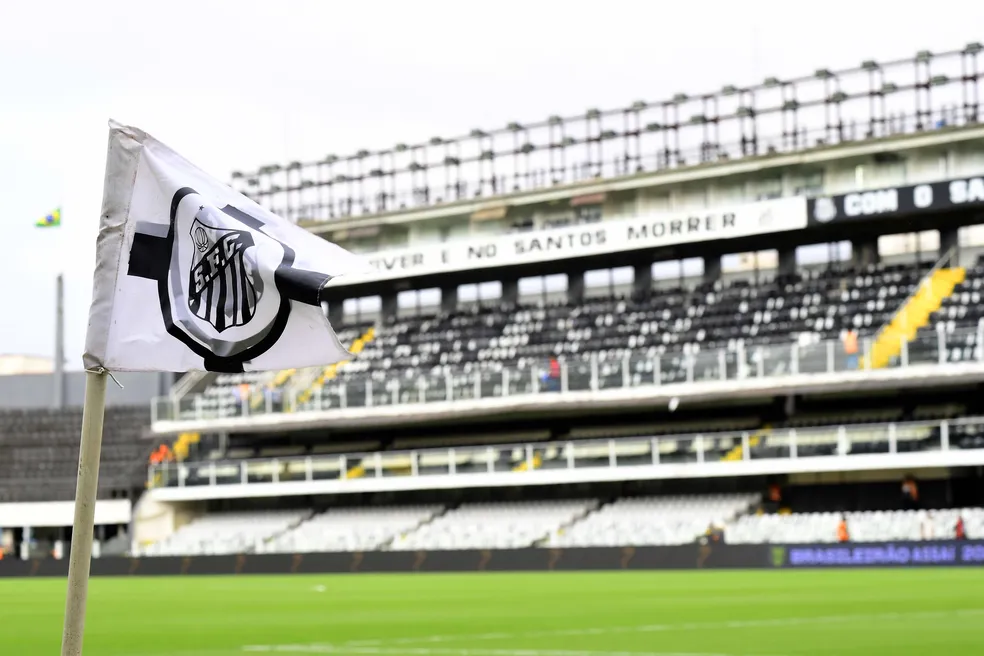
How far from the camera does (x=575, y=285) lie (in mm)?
61094

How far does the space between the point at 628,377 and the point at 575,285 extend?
13.8 metres

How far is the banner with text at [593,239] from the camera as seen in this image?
53.8 m

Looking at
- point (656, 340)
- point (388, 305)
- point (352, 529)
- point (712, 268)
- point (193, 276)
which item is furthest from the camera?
point (388, 305)

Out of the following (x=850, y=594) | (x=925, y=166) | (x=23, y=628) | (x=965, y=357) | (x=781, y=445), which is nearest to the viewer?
(x=23, y=628)

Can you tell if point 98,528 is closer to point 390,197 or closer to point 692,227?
point 390,197

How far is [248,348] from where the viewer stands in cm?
721

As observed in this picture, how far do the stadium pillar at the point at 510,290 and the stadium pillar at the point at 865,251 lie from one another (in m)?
14.4

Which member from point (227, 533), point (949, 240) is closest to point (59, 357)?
point (227, 533)

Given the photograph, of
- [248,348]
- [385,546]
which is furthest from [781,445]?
[248,348]

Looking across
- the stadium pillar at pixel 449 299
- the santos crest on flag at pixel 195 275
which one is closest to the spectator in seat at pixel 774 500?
the stadium pillar at pixel 449 299

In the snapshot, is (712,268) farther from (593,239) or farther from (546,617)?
(546,617)

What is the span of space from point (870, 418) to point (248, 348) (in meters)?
42.9

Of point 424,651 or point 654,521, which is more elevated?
point 654,521

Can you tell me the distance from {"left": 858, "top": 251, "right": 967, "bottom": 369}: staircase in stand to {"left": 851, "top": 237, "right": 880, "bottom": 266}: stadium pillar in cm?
298
